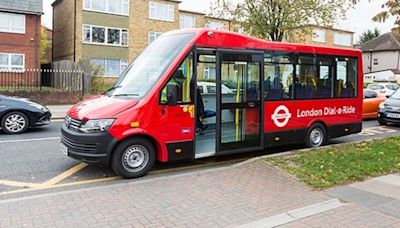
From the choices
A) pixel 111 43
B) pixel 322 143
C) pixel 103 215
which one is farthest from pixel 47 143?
pixel 111 43

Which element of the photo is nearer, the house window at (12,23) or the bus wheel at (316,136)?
the bus wheel at (316,136)

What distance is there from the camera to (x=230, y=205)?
5180mm

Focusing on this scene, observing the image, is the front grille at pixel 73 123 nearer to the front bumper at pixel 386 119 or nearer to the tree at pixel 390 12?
the tree at pixel 390 12

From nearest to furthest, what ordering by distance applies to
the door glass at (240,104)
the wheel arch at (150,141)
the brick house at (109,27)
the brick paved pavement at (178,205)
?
the brick paved pavement at (178,205)
the wheel arch at (150,141)
the door glass at (240,104)
the brick house at (109,27)

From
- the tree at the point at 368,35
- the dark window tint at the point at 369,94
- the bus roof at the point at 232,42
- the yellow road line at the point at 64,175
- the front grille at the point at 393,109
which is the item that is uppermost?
the tree at the point at 368,35

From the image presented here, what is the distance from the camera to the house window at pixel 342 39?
180 ft

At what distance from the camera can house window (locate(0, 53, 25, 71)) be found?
30.5 metres

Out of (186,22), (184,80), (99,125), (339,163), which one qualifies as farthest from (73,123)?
(186,22)

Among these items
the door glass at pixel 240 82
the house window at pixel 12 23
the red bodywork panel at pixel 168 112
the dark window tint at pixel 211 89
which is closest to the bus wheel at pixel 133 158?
the red bodywork panel at pixel 168 112

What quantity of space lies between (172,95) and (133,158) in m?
1.25

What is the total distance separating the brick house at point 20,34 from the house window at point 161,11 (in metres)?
10.2

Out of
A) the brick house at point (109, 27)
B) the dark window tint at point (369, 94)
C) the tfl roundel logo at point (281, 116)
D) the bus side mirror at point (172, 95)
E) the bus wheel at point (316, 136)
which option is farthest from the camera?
the brick house at point (109, 27)

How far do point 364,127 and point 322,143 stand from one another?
217 inches

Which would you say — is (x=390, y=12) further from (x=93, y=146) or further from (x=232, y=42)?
(x=93, y=146)
